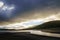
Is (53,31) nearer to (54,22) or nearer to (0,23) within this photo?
(54,22)

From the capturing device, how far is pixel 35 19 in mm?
1664

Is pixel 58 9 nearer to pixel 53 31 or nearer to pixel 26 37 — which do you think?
pixel 53 31

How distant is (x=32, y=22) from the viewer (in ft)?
5.44

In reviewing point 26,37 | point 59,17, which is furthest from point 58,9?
point 26,37

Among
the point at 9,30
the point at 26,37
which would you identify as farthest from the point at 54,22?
the point at 9,30

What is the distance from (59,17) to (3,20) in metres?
0.55

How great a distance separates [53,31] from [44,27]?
0.10 meters

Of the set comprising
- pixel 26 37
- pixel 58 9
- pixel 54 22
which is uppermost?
pixel 58 9

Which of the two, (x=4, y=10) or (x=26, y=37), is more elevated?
(x=4, y=10)

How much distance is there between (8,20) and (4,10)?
0.35 ft

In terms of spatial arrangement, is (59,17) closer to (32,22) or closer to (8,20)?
(32,22)

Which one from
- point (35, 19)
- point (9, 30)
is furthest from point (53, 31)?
point (9, 30)

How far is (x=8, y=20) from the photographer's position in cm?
169

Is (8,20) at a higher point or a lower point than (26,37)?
higher
